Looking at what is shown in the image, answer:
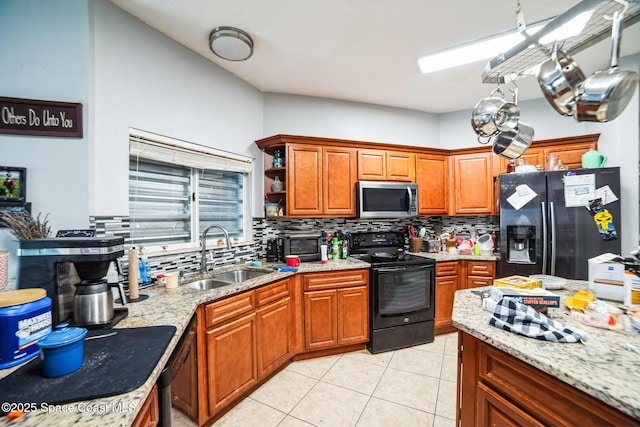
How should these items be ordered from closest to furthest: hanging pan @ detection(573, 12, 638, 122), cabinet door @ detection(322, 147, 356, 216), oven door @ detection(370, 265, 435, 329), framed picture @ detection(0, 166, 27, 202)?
hanging pan @ detection(573, 12, 638, 122)
framed picture @ detection(0, 166, 27, 202)
oven door @ detection(370, 265, 435, 329)
cabinet door @ detection(322, 147, 356, 216)

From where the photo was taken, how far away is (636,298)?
1181mm

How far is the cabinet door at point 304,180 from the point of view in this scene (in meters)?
2.66

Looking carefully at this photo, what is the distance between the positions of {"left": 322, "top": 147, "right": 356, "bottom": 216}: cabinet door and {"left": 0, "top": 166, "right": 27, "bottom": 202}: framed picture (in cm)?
216

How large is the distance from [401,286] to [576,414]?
187 cm

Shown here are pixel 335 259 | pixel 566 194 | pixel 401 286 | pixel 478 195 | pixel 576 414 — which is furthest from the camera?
pixel 478 195

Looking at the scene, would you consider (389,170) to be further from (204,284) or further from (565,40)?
(204,284)

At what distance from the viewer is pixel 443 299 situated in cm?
291

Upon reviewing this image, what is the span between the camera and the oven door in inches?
101

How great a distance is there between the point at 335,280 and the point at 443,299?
1.37 meters

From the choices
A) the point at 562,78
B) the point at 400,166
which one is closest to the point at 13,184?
the point at 562,78

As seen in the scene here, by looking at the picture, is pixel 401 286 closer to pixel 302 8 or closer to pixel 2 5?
pixel 302 8

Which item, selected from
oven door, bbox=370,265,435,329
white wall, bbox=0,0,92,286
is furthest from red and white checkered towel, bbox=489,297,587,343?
white wall, bbox=0,0,92,286

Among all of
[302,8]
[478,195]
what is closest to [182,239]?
[302,8]

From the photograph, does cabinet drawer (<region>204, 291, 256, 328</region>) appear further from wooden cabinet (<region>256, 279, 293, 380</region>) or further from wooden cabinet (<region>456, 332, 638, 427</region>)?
wooden cabinet (<region>456, 332, 638, 427</region>)
